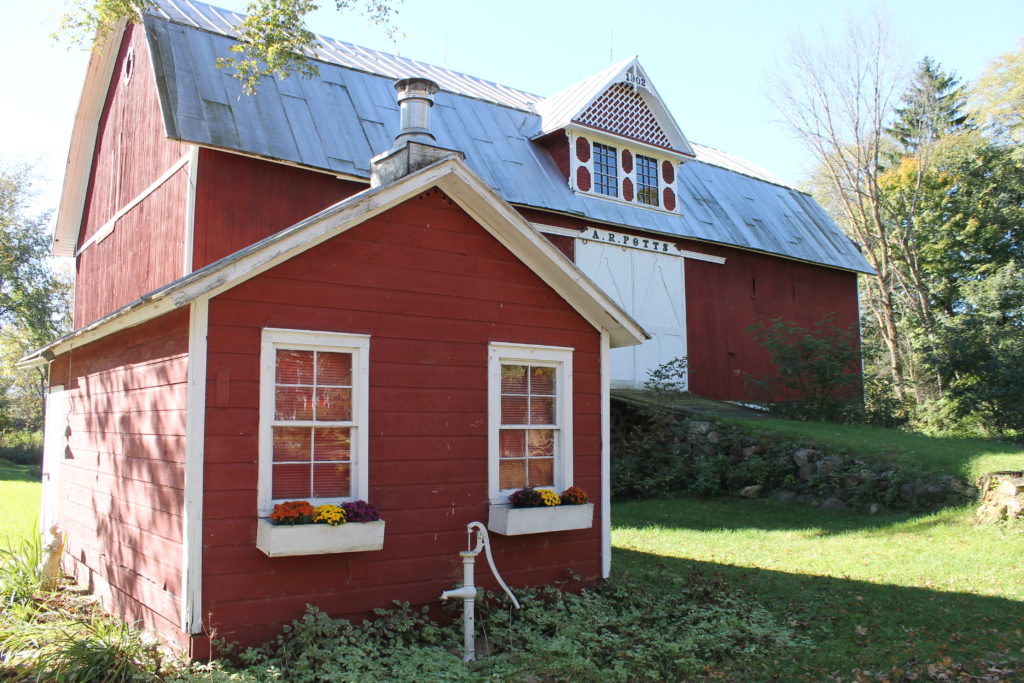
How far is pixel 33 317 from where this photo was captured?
31266 millimetres

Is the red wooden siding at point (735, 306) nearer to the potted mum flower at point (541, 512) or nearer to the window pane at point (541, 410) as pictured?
the window pane at point (541, 410)

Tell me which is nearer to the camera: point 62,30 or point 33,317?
point 62,30

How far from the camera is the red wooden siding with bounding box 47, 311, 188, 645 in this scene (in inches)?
251

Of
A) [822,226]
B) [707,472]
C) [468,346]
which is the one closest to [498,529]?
[468,346]

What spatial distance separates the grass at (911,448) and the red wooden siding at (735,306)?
347 cm

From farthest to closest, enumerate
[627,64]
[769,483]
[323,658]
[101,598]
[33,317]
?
[33,317] < [627,64] < [769,483] < [101,598] < [323,658]

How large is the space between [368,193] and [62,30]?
835 cm

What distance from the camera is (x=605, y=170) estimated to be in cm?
1736

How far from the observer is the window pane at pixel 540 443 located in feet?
26.5

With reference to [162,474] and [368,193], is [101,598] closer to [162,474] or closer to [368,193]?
[162,474]

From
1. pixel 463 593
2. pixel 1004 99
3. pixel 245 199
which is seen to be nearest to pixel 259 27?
pixel 245 199

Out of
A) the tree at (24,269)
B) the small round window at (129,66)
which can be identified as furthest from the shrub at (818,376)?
the tree at (24,269)

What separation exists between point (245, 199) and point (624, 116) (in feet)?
28.1

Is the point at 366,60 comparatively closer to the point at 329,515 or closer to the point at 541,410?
the point at 541,410
